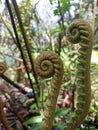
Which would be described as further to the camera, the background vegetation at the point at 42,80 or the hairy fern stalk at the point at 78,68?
the background vegetation at the point at 42,80

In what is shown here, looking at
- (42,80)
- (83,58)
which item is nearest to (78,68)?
(83,58)

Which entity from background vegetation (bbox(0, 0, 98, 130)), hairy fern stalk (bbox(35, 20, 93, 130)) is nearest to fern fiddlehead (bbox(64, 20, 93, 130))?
hairy fern stalk (bbox(35, 20, 93, 130))

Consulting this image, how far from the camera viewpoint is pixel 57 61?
799 millimetres

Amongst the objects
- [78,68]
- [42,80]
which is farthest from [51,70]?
[42,80]

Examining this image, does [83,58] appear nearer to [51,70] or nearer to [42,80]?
[51,70]

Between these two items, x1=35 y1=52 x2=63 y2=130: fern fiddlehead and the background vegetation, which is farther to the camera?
the background vegetation

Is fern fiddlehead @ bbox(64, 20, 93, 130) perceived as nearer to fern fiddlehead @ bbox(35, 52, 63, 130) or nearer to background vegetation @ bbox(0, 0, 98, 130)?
fern fiddlehead @ bbox(35, 52, 63, 130)

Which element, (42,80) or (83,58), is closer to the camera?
(83,58)

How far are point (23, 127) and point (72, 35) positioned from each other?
869 mm

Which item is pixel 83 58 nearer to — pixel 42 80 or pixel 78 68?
pixel 78 68

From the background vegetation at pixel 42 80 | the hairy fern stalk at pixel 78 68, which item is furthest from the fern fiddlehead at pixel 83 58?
the background vegetation at pixel 42 80

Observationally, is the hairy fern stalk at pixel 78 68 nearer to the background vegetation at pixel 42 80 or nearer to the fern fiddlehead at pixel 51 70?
the fern fiddlehead at pixel 51 70

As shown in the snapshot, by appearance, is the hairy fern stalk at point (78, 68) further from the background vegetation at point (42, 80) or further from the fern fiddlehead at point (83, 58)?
the background vegetation at point (42, 80)

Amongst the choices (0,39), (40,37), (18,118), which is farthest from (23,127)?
(0,39)
